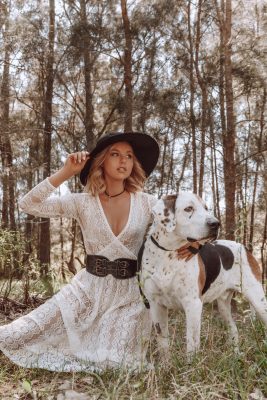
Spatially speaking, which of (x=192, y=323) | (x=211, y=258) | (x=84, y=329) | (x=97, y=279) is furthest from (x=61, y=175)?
(x=192, y=323)

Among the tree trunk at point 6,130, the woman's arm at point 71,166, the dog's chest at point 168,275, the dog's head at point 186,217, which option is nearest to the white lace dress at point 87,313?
the woman's arm at point 71,166

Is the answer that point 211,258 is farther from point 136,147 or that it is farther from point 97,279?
point 136,147

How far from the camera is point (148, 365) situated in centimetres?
317

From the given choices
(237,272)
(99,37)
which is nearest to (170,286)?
(237,272)

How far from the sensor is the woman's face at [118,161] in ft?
12.0

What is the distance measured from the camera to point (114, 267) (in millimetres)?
3627

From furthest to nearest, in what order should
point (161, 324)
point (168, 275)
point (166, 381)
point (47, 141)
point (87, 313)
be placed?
1. point (47, 141)
2. point (87, 313)
3. point (161, 324)
4. point (168, 275)
5. point (166, 381)

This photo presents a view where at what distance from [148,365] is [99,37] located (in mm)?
8923

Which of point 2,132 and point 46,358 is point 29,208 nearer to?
point 46,358

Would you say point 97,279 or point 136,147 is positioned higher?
point 136,147

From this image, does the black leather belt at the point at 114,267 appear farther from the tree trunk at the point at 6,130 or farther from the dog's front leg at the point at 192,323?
the tree trunk at the point at 6,130

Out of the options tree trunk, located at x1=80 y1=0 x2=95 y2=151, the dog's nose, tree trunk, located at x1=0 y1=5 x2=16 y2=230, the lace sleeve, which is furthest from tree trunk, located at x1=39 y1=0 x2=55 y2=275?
the dog's nose

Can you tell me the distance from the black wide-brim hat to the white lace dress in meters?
0.30

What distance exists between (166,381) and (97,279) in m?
1.07
